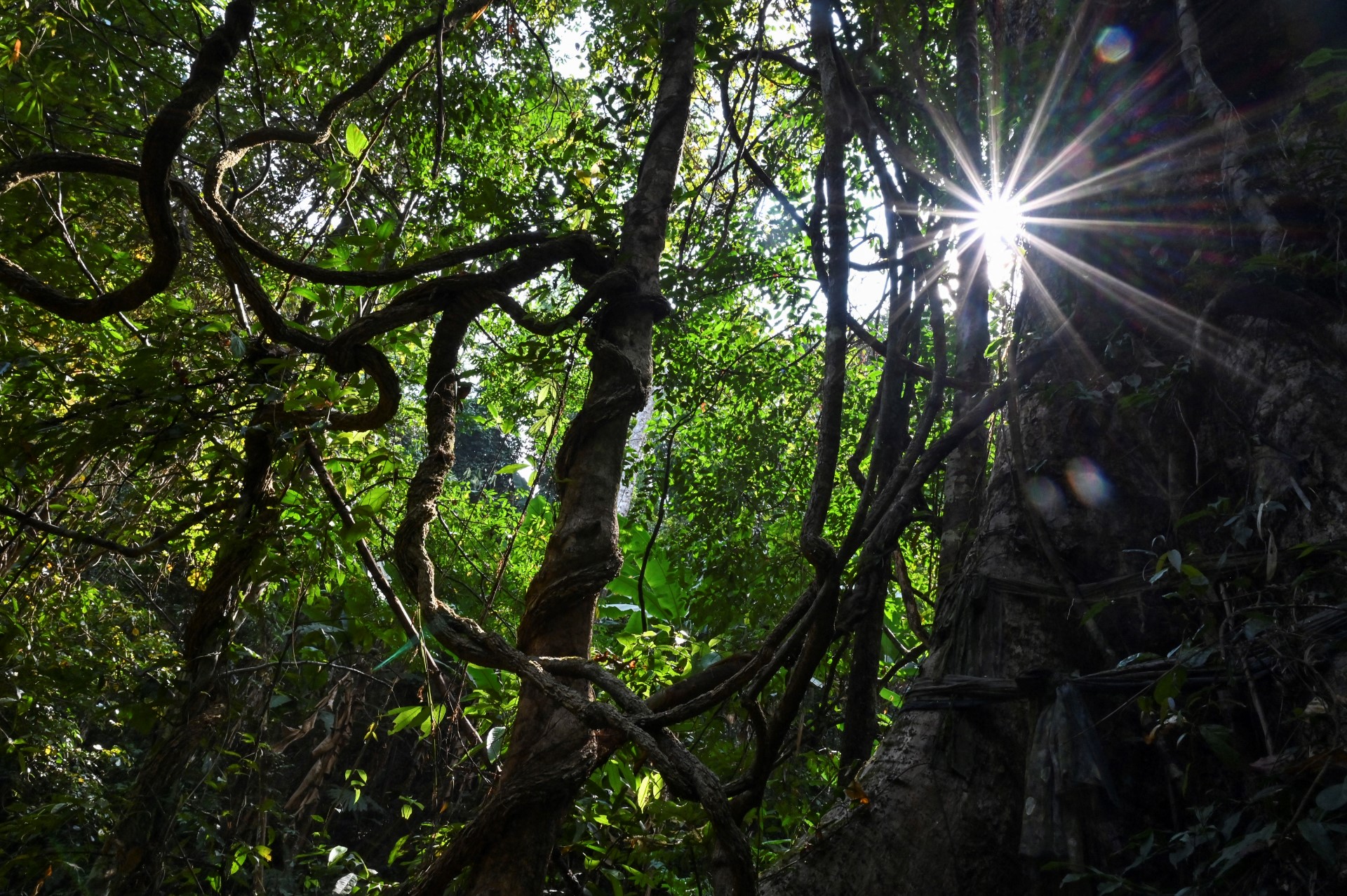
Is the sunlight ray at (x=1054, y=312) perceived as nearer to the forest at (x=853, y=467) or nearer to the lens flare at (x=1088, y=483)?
the forest at (x=853, y=467)

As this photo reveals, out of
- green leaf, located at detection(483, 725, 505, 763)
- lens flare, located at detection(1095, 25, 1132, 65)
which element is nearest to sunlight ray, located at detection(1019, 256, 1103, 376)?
lens flare, located at detection(1095, 25, 1132, 65)

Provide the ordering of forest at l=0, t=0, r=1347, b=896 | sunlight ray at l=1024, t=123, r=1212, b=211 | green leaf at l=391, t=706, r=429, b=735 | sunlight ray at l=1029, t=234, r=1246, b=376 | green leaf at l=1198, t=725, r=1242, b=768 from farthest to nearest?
sunlight ray at l=1024, t=123, r=1212, b=211, green leaf at l=391, t=706, r=429, b=735, sunlight ray at l=1029, t=234, r=1246, b=376, forest at l=0, t=0, r=1347, b=896, green leaf at l=1198, t=725, r=1242, b=768

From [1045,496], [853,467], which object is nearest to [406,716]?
[853,467]

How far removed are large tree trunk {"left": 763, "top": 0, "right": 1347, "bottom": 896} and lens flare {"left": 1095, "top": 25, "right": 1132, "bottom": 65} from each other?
9 centimetres

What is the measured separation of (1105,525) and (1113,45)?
1.26m

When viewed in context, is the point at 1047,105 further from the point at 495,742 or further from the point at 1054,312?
the point at 495,742

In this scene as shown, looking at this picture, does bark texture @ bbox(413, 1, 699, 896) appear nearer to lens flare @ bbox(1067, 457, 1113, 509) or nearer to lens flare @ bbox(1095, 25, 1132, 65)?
lens flare @ bbox(1067, 457, 1113, 509)

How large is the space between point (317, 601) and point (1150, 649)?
190cm

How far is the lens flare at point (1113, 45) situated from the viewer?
2.04m

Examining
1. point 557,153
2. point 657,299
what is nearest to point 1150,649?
point 657,299

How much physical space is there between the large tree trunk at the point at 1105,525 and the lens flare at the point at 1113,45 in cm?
9

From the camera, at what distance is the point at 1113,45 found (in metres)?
2.05

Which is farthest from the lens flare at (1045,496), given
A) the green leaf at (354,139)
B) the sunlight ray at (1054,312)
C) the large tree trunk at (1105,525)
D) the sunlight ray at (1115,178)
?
the green leaf at (354,139)

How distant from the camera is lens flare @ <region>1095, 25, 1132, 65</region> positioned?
2.04 m
